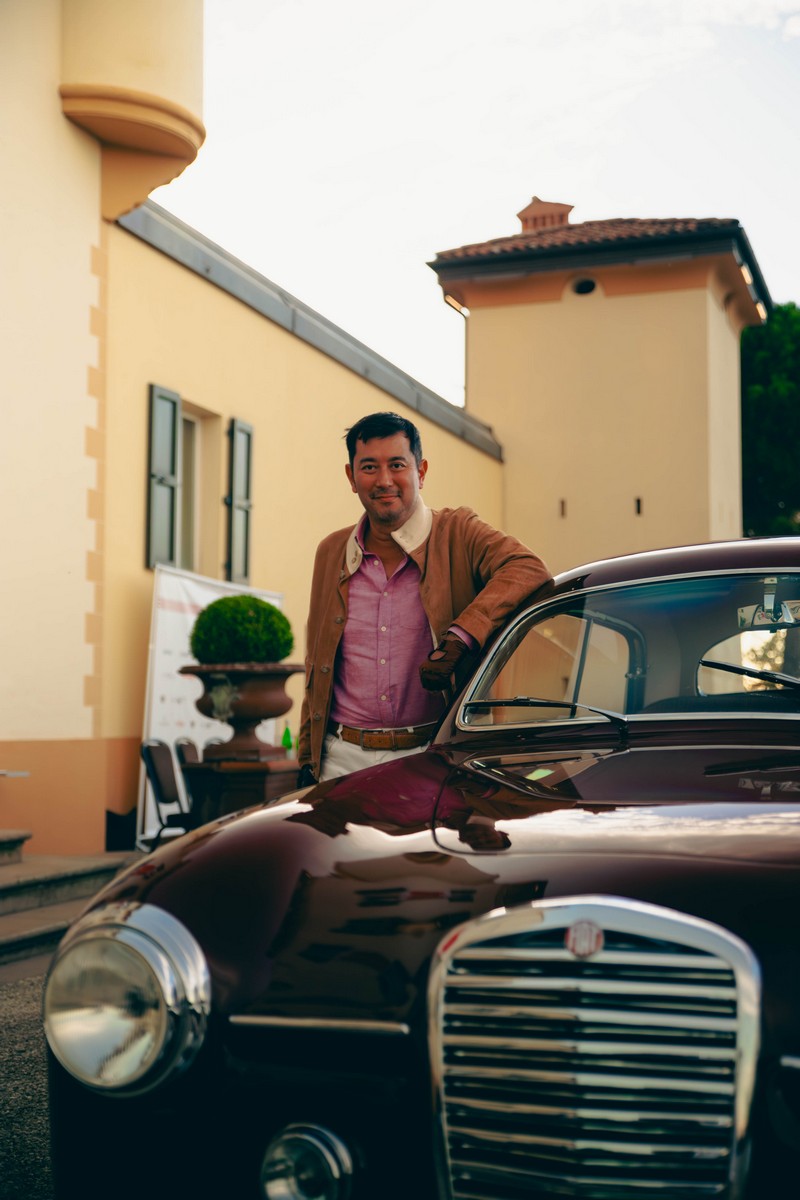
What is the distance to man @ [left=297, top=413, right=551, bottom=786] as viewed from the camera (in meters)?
3.47

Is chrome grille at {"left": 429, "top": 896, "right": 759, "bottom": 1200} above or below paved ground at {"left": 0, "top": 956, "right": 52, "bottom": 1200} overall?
above

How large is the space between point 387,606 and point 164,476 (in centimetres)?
672

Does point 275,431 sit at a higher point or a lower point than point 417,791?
higher

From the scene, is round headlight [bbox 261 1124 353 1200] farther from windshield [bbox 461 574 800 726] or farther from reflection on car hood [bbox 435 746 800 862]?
windshield [bbox 461 574 800 726]

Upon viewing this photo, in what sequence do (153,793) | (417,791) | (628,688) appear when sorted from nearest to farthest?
(417,791) < (628,688) < (153,793)

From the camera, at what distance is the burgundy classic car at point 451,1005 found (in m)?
1.68

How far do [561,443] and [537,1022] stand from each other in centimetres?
1872

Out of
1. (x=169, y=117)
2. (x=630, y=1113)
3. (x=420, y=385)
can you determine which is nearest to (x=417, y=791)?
(x=630, y=1113)

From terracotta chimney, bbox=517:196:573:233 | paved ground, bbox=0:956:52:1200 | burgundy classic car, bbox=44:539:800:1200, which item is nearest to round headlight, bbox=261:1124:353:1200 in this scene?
burgundy classic car, bbox=44:539:800:1200

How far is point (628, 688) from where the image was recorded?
9.91ft

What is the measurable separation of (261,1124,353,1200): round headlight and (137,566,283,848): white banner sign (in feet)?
25.0

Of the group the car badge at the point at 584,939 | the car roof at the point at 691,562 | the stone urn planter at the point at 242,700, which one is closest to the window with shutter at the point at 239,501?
the stone urn planter at the point at 242,700

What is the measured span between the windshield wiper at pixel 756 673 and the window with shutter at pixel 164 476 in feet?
24.0

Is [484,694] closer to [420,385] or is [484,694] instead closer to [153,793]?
[153,793]
